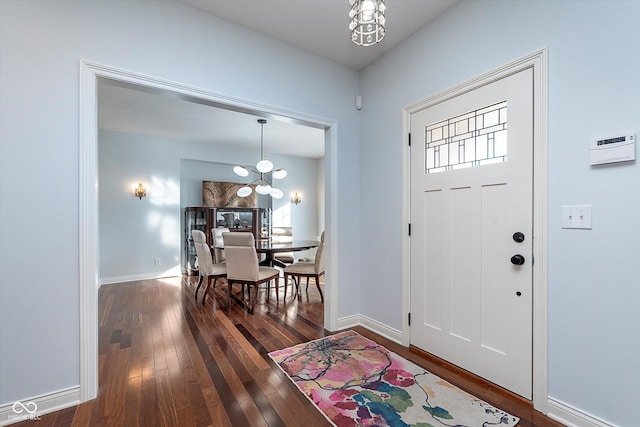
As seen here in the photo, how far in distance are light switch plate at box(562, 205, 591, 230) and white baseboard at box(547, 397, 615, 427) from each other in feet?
3.30

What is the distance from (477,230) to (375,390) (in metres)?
1.33

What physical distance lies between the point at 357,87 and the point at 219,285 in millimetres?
3858

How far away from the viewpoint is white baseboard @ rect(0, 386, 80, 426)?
61.4 inches

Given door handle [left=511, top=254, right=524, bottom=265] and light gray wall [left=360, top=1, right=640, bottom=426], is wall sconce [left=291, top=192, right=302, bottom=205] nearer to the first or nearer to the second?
light gray wall [left=360, top=1, right=640, bottom=426]

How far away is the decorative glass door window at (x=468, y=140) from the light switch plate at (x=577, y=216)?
484mm

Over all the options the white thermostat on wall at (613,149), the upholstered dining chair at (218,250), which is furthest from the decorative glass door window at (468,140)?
the upholstered dining chair at (218,250)

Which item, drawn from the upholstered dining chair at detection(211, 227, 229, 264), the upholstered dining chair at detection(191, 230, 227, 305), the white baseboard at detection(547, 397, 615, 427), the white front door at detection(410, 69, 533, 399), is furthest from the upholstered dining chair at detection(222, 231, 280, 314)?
the white baseboard at detection(547, 397, 615, 427)

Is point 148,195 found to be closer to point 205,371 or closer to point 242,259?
point 242,259

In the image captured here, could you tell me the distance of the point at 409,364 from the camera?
2.18 metres

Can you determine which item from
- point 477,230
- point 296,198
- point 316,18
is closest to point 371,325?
point 477,230

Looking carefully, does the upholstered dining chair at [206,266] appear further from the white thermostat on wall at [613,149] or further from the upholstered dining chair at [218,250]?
the white thermostat on wall at [613,149]

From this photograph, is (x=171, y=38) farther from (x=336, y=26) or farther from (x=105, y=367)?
(x=105, y=367)

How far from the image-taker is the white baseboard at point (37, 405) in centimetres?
156

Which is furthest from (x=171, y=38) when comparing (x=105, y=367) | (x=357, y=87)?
(x=105, y=367)
